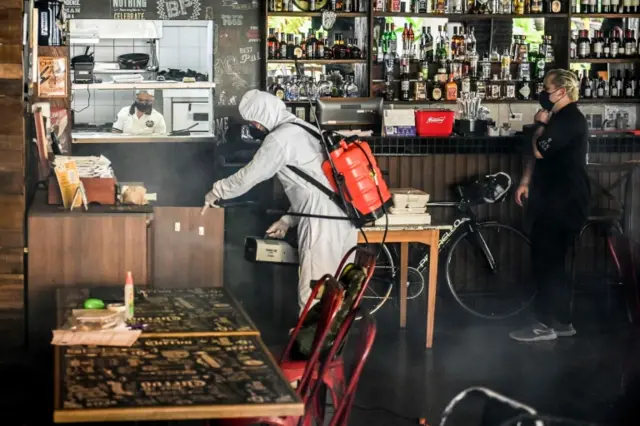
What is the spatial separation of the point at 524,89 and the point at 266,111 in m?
5.00

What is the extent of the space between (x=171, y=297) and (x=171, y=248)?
6.21 feet

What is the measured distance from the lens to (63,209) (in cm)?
527

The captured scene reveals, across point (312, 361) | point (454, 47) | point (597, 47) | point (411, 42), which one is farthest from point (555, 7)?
point (312, 361)

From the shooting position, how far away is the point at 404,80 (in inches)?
412

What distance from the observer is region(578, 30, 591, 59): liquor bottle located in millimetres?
10711

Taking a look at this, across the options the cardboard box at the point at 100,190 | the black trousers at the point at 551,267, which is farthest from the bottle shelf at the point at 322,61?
the cardboard box at the point at 100,190

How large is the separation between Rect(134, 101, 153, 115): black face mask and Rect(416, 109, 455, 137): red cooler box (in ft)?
11.5

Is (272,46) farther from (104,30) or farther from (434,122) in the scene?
(434,122)

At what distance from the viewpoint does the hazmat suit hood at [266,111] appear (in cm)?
633

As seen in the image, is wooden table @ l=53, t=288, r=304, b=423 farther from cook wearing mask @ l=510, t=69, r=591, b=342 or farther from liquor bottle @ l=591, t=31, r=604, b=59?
liquor bottle @ l=591, t=31, r=604, b=59

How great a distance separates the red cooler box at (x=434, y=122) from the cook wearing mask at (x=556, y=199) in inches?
39.5

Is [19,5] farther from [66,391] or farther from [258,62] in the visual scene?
[258,62]

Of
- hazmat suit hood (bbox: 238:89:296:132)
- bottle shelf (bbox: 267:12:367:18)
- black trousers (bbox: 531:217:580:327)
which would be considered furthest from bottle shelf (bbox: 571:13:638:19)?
hazmat suit hood (bbox: 238:89:296:132)

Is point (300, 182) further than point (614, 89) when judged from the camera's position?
No
